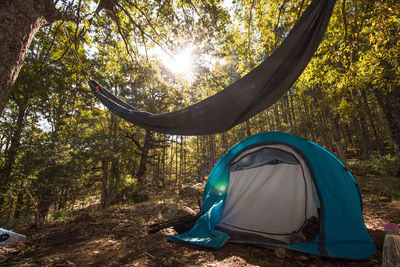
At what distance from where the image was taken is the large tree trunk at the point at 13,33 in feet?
4.22

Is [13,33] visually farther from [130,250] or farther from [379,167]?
[379,167]

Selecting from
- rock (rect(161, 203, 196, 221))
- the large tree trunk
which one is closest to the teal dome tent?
rock (rect(161, 203, 196, 221))

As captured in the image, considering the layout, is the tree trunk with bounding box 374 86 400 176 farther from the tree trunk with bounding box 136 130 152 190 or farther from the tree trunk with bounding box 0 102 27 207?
the tree trunk with bounding box 0 102 27 207

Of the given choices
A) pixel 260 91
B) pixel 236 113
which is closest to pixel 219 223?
pixel 236 113

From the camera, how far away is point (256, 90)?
5.21 ft

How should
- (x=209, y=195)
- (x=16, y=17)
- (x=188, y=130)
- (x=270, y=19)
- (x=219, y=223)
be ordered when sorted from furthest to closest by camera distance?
1. (x=270, y=19)
2. (x=209, y=195)
3. (x=219, y=223)
4. (x=188, y=130)
5. (x=16, y=17)

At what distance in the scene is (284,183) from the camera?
234 centimetres

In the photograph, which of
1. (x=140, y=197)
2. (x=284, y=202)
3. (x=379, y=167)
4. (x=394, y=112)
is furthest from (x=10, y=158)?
(x=379, y=167)

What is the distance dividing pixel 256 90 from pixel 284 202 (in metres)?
1.64

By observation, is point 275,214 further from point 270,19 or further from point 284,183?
point 270,19

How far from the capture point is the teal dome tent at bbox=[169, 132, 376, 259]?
1813mm

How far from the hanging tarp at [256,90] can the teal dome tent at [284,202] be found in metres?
0.97

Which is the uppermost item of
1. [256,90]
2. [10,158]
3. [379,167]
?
[256,90]

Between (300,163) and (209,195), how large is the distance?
1.47m
